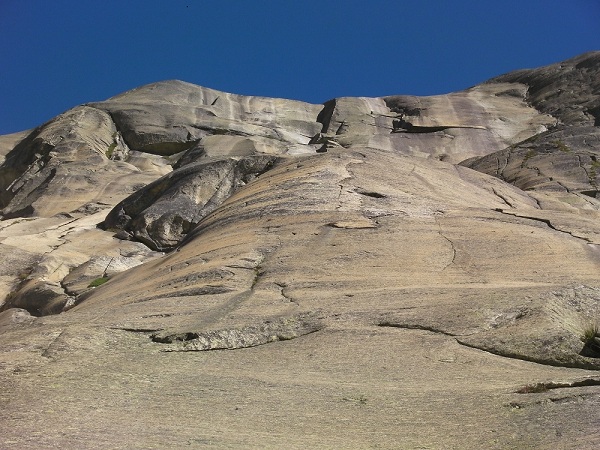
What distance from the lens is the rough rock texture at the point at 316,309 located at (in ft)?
23.7

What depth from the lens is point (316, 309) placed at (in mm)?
11242

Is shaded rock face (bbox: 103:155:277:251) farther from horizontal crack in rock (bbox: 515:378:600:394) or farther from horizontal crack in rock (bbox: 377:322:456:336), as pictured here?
horizontal crack in rock (bbox: 515:378:600:394)

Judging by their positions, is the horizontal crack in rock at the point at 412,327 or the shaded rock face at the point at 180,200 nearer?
the horizontal crack in rock at the point at 412,327

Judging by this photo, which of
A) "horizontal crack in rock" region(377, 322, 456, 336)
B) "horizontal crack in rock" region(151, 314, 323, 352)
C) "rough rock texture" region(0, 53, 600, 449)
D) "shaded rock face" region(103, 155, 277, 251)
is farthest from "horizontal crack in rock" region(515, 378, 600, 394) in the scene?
"shaded rock face" region(103, 155, 277, 251)

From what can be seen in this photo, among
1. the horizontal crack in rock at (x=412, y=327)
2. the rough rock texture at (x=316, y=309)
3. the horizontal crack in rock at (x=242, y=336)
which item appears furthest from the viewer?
the horizontal crack in rock at (x=412, y=327)

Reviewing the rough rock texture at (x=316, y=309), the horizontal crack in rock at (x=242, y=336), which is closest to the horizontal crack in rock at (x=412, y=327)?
the rough rock texture at (x=316, y=309)

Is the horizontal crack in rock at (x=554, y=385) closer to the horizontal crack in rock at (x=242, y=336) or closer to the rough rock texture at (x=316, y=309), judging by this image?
the rough rock texture at (x=316, y=309)

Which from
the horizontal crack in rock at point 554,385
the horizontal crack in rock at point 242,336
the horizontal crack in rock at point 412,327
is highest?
the horizontal crack in rock at point 412,327

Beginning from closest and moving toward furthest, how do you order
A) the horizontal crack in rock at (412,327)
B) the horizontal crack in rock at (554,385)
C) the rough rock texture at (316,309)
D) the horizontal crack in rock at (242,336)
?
the rough rock texture at (316,309) → the horizontal crack in rock at (554,385) → the horizontal crack in rock at (242,336) → the horizontal crack in rock at (412,327)

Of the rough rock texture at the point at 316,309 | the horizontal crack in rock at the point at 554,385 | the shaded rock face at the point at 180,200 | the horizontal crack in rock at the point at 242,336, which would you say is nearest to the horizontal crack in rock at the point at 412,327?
the rough rock texture at the point at 316,309

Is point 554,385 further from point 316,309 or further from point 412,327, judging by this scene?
point 316,309

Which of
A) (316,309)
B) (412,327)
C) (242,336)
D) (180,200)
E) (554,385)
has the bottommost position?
(554,385)

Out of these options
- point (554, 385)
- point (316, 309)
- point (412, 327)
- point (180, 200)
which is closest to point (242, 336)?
point (316, 309)

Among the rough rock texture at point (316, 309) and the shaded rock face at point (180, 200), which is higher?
the shaded rock face at point (180, 200)
